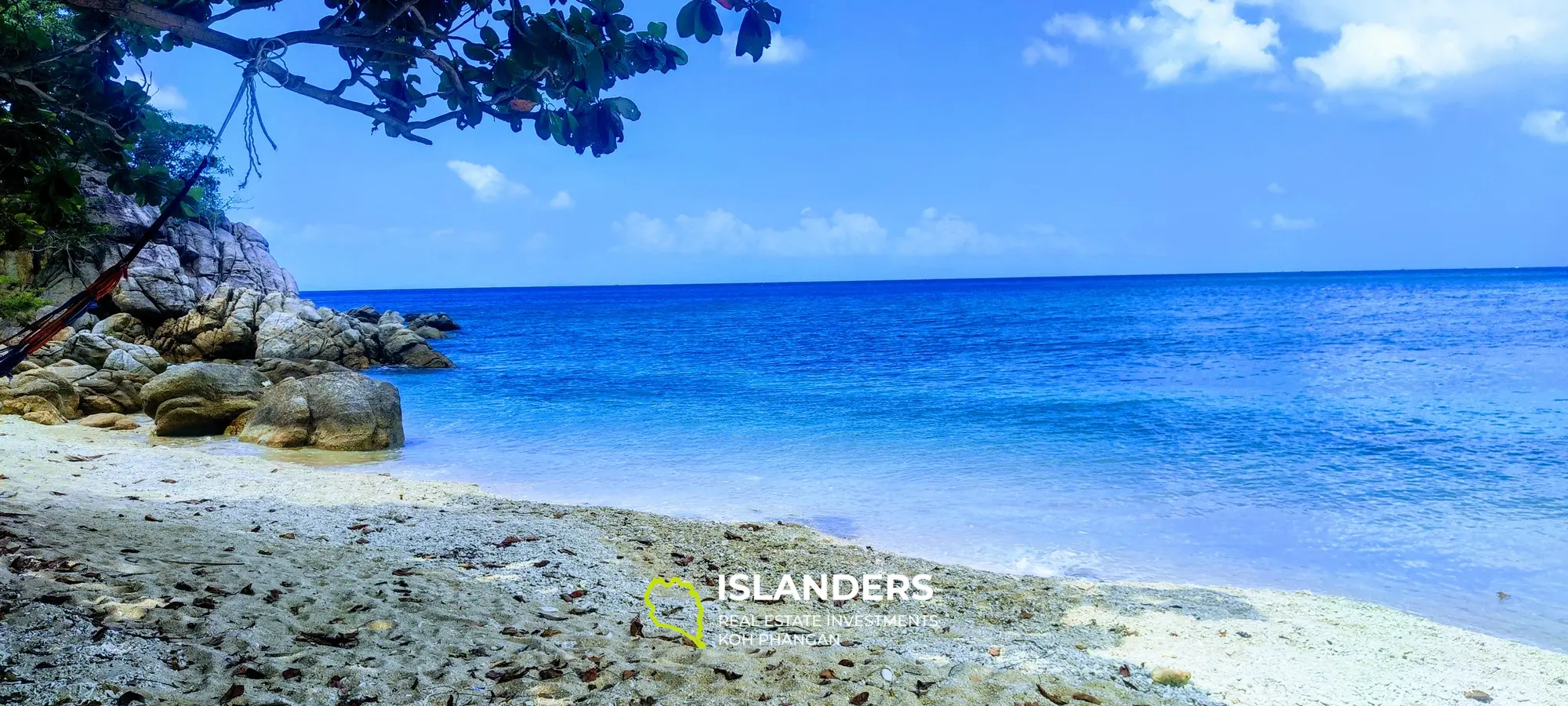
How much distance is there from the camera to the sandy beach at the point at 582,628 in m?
4.07

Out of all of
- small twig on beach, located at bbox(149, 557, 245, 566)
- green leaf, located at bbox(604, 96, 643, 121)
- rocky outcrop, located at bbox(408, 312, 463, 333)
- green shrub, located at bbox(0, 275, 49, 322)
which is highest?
green leaf, located at bbox(604, 96, 643, 121)

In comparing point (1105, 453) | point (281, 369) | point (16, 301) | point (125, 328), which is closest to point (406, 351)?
point (125, 328)

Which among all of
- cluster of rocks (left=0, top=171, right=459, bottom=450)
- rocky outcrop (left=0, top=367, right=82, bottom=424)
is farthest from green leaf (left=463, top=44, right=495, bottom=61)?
rocky outcrop (left=0, top=367, right=82, bottom=424)

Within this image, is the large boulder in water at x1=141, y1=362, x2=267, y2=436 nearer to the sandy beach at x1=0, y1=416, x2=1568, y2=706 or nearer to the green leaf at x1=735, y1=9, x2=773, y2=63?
the sandy beach at x1=0, y1=416, x2=1568, y2=706

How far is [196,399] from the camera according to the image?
1366cm

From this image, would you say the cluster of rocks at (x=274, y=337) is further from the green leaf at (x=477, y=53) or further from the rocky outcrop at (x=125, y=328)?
the green leaf at (x=477, y=53)

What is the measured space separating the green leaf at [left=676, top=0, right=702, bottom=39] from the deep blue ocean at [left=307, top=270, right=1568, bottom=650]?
20.7ft

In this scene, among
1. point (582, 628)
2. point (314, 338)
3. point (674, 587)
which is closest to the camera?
point (582, 628)

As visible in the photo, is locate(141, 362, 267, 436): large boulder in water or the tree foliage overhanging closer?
the tree foliage overhanging

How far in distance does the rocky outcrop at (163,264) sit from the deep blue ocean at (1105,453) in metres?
7.96

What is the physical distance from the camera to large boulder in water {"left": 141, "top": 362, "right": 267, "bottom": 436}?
44.3 ft

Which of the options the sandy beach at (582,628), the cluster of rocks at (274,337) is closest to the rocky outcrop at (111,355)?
the cluster of rocks at (274,337)

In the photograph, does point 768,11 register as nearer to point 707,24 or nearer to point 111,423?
point 707,24

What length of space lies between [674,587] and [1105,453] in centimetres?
907
